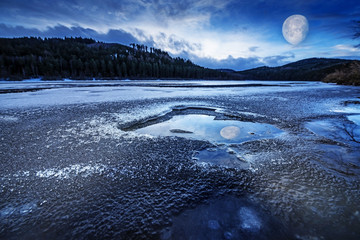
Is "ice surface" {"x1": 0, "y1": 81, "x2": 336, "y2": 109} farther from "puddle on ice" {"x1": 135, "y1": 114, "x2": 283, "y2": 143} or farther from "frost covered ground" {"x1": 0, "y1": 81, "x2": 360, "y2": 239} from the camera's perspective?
"puddle on ice" {"x1": 135, "y1": 114, "x2": 283, "y2": 143}

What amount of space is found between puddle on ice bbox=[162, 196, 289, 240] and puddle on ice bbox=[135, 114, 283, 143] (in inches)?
83.8

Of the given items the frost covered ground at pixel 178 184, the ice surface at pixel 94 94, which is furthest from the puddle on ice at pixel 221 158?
the ice surface at pixel 94 94

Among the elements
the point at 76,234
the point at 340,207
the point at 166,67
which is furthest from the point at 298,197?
the point at 166,67

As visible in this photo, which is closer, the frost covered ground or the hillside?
the frost covered ground

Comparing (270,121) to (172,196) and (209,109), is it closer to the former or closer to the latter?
(209,109)

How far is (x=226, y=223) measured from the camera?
1755mm

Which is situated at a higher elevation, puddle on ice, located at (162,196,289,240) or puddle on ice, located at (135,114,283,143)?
puddle on ice, located at (135,114,283,143)

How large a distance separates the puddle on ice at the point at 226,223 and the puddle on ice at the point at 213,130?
2.13 metres

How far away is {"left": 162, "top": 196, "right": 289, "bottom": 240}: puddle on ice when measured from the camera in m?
1.62

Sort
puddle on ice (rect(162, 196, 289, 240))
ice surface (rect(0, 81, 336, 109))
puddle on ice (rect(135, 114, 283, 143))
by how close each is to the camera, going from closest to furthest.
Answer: puddle on ice (rect(162, 196, 289, 240))
puddle on ice (rect(135, 114, 283, 143))
ice surface (rect(0, 81, 336, 109))

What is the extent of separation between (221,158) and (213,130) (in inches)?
68.3

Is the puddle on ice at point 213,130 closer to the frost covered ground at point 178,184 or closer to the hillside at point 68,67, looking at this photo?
the frost covered ground at point 178,184

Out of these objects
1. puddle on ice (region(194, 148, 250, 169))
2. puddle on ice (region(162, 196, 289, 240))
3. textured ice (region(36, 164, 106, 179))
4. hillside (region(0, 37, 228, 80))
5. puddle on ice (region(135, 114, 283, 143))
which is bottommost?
textured ice (region(36, 164, 106, 179))

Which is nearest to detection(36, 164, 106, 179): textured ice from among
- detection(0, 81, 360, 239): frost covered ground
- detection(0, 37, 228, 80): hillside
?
detection(0, 81, 360, 239): frost covered ground
